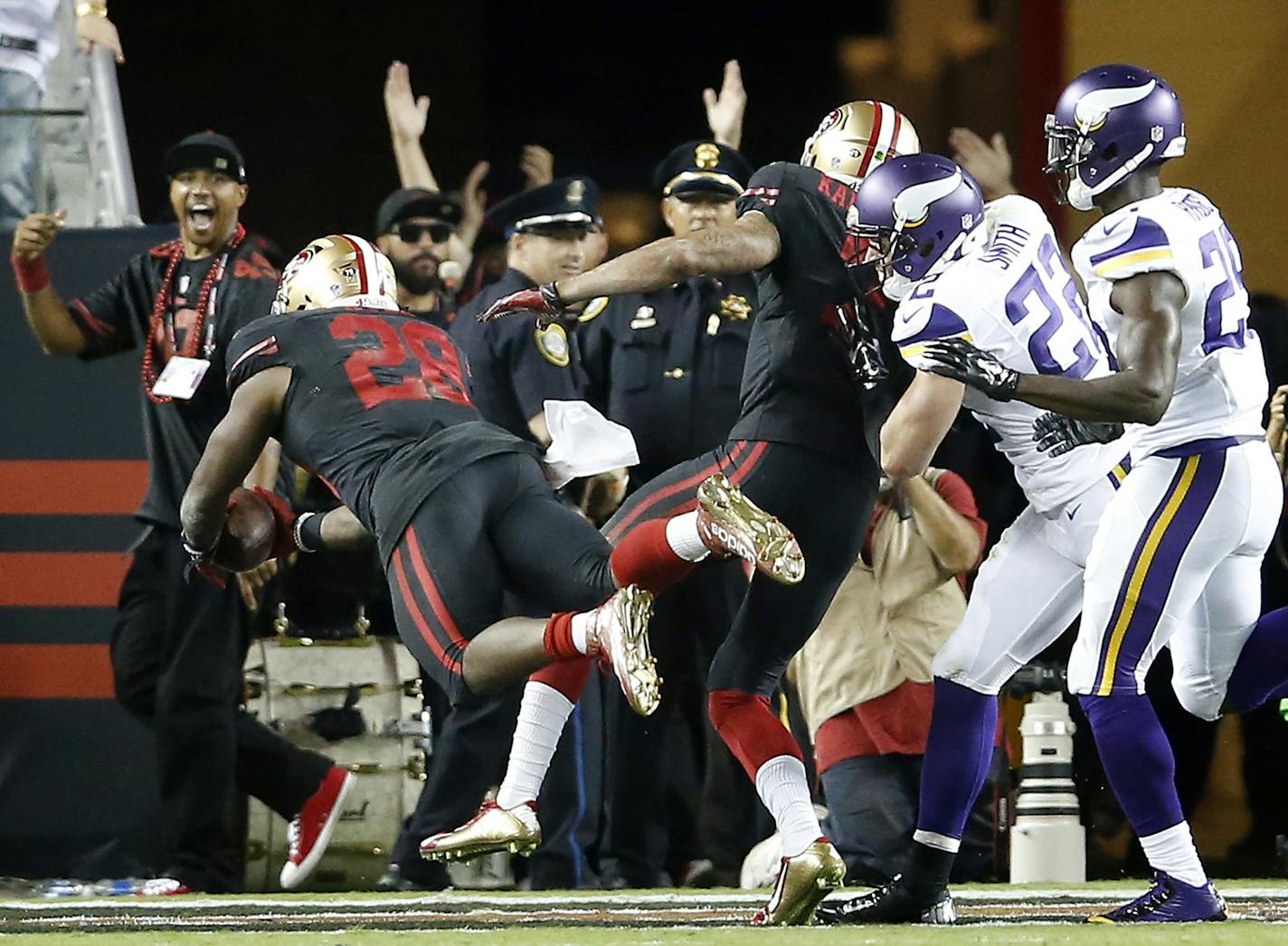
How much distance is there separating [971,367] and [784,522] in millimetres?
559

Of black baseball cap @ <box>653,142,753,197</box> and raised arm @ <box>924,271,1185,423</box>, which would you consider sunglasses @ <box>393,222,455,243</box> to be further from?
raised arm @ <box>924,271,1185,423</box>

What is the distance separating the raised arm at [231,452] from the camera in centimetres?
515

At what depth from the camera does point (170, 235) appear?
22.0 ft

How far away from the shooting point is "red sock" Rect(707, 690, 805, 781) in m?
4.82

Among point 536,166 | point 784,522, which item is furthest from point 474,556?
point 536,166

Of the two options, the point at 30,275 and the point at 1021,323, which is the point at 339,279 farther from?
the point at 1021,323

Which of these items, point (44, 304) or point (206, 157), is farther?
point (206, 157)

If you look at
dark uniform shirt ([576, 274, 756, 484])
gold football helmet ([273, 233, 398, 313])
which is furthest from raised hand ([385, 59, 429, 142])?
gold football helmet ([273, 233, 398, 313])

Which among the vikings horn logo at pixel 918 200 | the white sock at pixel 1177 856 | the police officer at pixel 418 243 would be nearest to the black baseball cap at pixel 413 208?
the police officer at pixel 418 243

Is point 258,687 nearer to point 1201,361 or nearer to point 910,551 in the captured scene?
point 910,551

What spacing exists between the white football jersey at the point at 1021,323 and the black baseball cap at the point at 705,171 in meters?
1.76

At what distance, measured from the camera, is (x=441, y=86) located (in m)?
8.54

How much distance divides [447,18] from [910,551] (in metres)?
3.59

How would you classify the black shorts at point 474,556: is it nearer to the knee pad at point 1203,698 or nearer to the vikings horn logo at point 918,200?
the vikings horn logo at point 918,200
